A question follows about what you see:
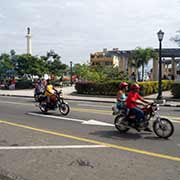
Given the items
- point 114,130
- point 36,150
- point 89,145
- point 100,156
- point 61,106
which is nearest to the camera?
point 100,156

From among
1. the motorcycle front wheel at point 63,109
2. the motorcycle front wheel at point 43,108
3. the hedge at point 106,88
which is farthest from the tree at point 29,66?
the motorcycle front wheel at point 63,109

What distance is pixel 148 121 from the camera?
36.4 feet

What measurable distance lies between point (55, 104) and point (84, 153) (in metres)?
8.74

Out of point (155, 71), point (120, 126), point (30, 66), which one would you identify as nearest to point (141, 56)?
point (155, 71)

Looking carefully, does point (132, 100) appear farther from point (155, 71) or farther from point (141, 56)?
point (141, 56)

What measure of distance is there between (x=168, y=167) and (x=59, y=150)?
2621mm

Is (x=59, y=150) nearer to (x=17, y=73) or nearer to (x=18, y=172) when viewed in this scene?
(x=18, y=172)

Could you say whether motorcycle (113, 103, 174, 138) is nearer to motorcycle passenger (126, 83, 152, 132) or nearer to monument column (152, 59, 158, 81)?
motorcycle passenger (126, 83, 152, 132)

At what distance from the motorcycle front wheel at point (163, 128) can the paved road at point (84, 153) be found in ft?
0.58

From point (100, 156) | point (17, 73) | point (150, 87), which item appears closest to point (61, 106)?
point (100, 156)

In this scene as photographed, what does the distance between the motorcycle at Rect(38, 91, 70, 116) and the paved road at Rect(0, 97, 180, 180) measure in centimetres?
349

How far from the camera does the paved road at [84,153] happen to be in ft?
22.7

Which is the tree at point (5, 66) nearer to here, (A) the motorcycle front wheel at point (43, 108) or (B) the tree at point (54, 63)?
(B) the tree at point (54, 63)

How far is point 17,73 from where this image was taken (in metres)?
53.2
